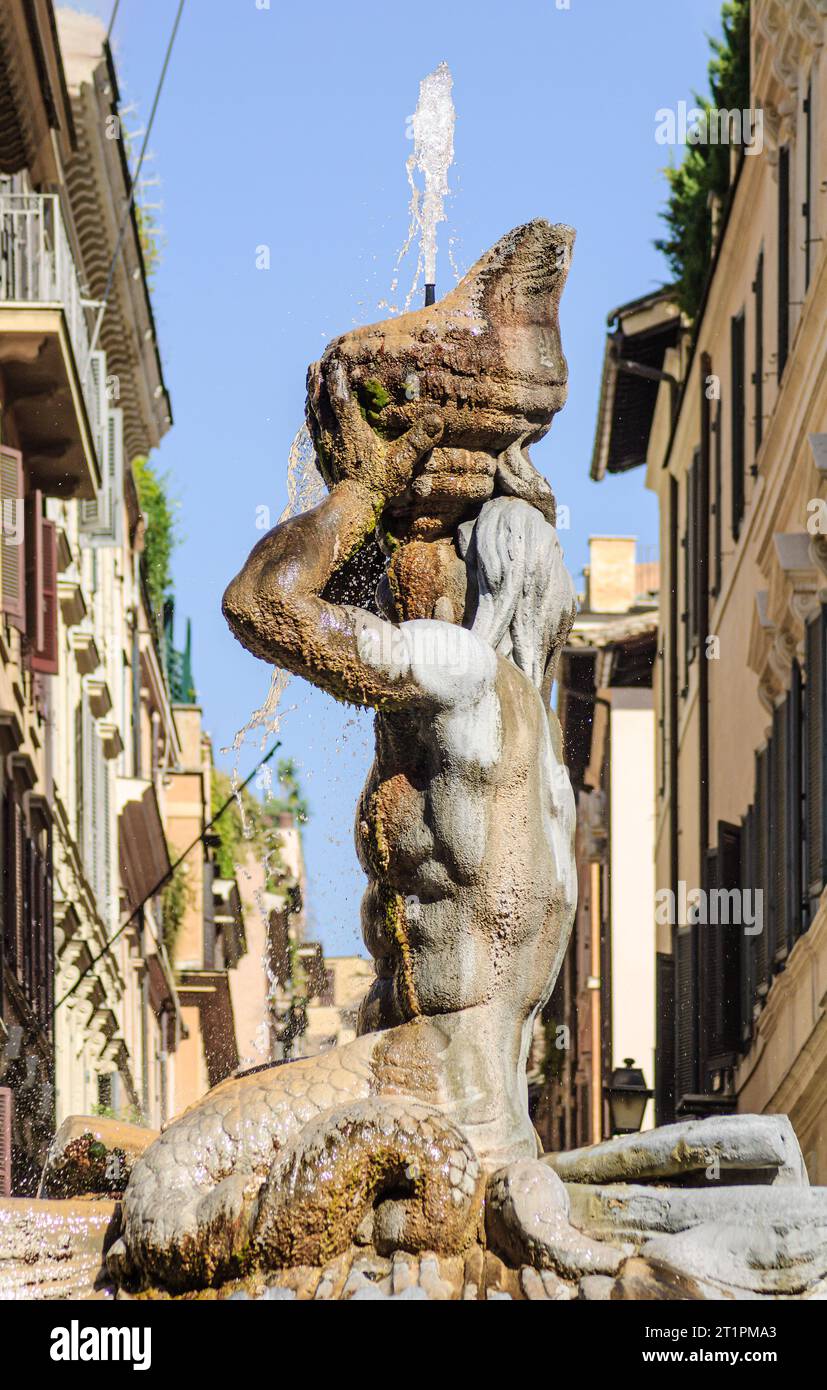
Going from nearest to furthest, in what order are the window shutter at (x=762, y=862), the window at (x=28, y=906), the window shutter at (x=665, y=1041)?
the window shutter at (x=762, y=862)
the window at (x=28, y=906)
the window shutter at (x=665, y=1041)

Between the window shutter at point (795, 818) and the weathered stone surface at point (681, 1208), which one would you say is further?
the window shutter at point (795, 818)

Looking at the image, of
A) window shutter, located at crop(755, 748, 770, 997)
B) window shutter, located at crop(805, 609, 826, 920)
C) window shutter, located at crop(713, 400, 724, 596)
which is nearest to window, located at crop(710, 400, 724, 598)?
window shutter, located at crop(713, 400, 724, 596)

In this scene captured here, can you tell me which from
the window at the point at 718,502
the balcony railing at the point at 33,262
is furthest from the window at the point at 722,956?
the balcony railing at the point at 33,262

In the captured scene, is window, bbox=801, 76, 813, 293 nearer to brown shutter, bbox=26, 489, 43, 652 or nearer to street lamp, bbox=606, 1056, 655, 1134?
street lamp, bbox=606, 1056, 655, 1134

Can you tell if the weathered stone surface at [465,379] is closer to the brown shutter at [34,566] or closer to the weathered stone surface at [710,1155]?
the weathered stone surface at [710,1155]

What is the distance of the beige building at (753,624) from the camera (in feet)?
65.4

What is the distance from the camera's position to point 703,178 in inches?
1181

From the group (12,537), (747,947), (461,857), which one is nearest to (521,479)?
(461,857)

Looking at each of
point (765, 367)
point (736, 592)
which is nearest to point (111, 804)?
point (736, 592)

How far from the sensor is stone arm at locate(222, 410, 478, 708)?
6.61 metres

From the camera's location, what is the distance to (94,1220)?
22.1 feet

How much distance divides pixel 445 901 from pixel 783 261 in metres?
16.7

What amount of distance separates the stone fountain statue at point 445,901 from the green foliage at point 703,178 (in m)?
20.0
